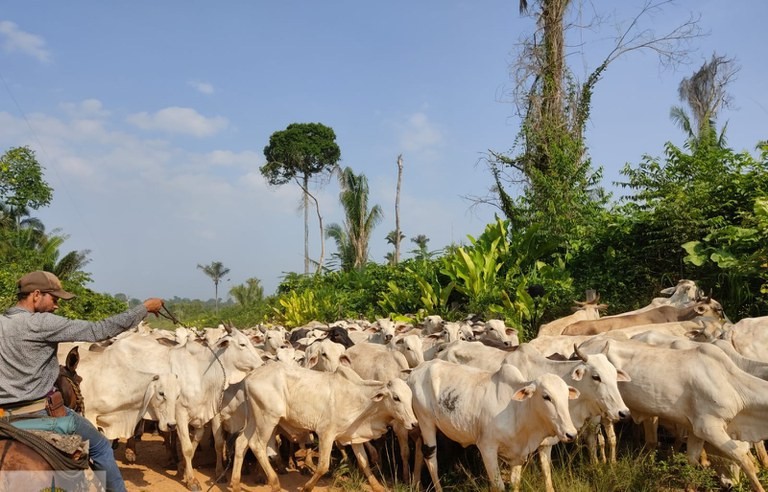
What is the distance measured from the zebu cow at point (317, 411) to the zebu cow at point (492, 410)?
14.4 inches

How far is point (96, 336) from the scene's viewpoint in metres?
4.38

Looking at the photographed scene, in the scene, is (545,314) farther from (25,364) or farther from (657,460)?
(25,364)

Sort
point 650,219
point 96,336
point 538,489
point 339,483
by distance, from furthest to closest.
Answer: point 650,219, point 339,483, point 538,489, point 96,336

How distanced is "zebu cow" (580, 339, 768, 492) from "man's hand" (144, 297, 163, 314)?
438 centimetres

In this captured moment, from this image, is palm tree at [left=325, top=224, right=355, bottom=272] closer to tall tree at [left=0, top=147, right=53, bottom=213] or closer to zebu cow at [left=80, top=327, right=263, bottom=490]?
tall tree at [left=0, top=147, right=53, bottom=213]

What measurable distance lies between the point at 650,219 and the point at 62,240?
73.7 ft

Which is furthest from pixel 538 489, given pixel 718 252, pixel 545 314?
pixel 545 314

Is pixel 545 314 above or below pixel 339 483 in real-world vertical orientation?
above

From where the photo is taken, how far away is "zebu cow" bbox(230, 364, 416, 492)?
684 centimetres

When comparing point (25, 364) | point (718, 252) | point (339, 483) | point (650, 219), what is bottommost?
point (339, 483)

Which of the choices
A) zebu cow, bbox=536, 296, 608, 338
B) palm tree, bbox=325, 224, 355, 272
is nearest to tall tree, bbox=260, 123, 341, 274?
palm tree, bbox=325, 224, 355, 272

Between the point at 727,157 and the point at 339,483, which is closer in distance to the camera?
the point at 339,483

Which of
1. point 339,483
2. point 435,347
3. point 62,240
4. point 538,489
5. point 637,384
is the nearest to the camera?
point 538,489

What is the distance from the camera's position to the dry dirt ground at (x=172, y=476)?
23.8 feet
